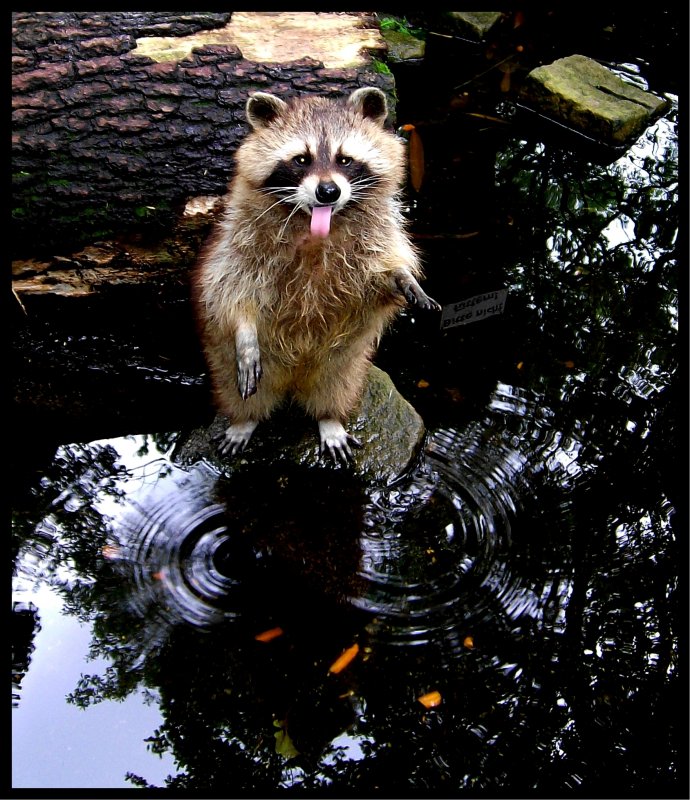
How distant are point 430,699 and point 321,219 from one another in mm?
1670

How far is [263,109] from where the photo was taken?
2.91 meters

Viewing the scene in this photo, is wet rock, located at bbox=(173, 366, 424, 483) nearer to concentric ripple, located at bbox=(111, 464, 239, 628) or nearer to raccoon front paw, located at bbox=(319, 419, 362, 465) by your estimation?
raccoon front paw, located at bbox=(319, 419, 362, 465)

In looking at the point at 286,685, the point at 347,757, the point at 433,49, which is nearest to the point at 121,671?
the point at 286,685

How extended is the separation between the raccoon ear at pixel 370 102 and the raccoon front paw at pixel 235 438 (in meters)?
1.40

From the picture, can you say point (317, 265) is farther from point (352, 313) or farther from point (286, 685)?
point (286, 685)

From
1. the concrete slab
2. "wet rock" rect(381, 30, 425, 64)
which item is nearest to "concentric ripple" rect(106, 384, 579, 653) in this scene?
the concrete slab

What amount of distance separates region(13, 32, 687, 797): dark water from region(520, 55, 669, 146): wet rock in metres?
1.57

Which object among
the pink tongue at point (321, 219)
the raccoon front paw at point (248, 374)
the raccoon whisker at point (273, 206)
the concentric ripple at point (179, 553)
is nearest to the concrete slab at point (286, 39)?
the raccoon whisker at point (273, 206)

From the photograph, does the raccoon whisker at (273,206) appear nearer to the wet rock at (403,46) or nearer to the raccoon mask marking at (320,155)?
the raccoon mask marking at (320,155)

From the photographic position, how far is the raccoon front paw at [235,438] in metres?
3.47

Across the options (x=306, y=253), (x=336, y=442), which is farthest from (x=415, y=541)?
(x=306, y=253)

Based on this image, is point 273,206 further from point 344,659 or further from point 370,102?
point 344,659

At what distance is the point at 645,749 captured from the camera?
2.48 m

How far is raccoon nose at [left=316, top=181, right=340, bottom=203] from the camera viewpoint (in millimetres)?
2641
